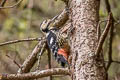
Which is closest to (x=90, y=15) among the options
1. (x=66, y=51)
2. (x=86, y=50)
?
(x=86, y=50)

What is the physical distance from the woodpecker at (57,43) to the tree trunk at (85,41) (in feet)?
1.39

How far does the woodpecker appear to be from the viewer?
3084 millimetres

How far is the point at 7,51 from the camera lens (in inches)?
139

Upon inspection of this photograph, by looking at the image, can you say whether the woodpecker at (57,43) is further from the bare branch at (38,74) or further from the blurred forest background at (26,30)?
the bare branch at (38,74)

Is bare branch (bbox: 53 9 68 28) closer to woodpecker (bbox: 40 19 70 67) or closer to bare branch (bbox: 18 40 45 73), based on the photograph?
woodpecker (bbox: 40 19 70 67)

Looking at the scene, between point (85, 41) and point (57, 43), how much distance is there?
1008mm

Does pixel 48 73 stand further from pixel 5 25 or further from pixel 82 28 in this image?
pixel 5 25

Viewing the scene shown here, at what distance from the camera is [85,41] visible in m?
2.54

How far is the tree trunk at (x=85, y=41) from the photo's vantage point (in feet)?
7.88

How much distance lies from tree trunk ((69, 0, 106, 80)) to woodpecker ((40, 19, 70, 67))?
42cm

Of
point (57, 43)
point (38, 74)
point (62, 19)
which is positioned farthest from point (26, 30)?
point (38, 74)

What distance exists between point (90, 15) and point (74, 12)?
6.0 inches

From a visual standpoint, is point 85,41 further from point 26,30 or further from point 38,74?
point 26,30

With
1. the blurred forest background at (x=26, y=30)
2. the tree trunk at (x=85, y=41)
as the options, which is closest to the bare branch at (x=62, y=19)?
the blurred forest background at (x=26, y=30)
